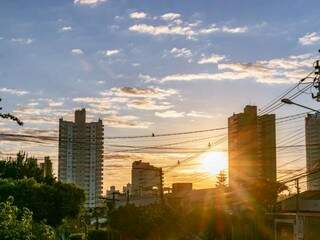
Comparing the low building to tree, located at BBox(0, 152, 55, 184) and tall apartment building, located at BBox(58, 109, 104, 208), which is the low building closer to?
tree, located at BBox(0, 152, 55, 184)

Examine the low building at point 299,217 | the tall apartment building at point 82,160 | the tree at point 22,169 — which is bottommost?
the low building at point 299,217

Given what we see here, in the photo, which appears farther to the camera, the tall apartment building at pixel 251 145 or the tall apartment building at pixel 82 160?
the tall apartment building at pixel 82 160

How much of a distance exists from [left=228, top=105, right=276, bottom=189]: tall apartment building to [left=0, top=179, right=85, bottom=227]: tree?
15.4 m

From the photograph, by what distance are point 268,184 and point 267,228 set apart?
218 inches

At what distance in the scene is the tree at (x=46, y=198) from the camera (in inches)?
1702

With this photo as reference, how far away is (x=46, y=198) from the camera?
150ft

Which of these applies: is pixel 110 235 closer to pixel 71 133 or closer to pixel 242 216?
pixel 242 216

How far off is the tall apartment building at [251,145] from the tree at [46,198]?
15.4 metres

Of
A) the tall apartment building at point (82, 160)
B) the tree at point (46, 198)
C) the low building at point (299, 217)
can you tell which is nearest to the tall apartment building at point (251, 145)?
the low building at point (299, 217)

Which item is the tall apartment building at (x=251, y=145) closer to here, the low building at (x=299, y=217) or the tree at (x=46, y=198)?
the low building at (x=299, y=217)

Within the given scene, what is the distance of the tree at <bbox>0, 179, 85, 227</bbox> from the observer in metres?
43.2

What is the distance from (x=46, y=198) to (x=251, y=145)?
2134 cm

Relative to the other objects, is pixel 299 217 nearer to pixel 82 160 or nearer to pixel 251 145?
pixel 251 145

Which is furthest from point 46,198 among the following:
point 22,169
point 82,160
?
point 82,160
